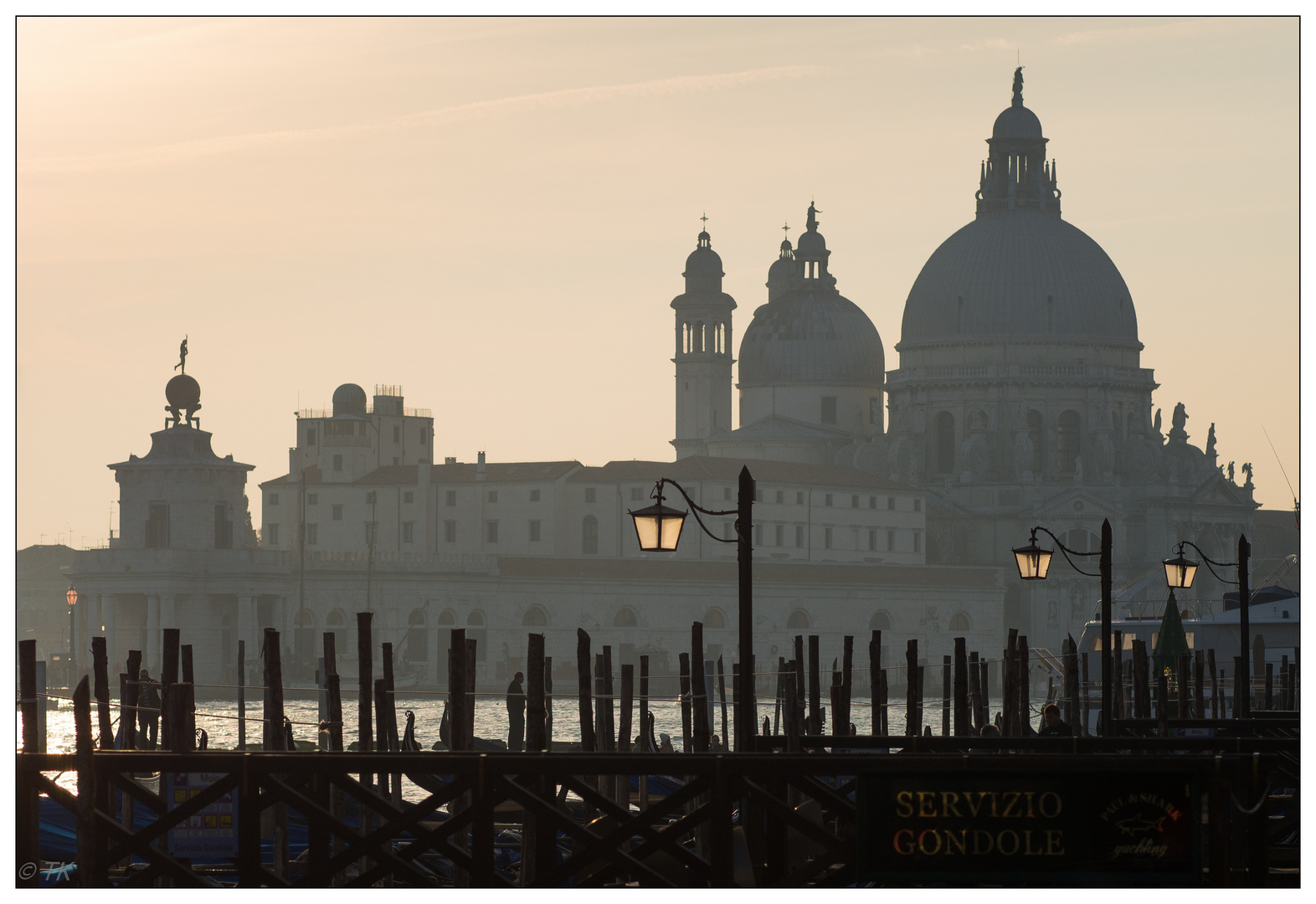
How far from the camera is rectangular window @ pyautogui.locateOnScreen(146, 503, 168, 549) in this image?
7225cm

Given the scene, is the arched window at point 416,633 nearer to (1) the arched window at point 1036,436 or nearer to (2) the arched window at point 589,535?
(2) the arched window at point 589,535

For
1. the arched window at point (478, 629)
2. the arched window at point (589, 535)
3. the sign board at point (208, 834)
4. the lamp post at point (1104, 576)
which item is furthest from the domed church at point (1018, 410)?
the sign board at point (208, 834)

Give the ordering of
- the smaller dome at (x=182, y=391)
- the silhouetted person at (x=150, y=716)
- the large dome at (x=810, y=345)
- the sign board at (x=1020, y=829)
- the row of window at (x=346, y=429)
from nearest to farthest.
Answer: the sign board at (x=1020, y=829) → the silhouetted person at (x=150, y=716) → the smaller dome at (x=182, y=391) → the row of window at (x=346, y=429) → the large dome at (x=810, y=345)

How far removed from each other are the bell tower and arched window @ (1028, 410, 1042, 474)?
13.7m

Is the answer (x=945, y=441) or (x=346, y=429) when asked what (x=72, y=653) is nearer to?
(x=346, y=429)

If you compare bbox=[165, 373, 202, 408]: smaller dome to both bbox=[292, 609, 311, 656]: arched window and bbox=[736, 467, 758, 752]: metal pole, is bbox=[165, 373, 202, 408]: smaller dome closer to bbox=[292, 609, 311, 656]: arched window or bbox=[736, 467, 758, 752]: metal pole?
bbox=[292, 609, 311, 656]: arched window

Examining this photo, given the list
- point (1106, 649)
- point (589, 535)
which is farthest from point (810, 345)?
point (1106, 649)

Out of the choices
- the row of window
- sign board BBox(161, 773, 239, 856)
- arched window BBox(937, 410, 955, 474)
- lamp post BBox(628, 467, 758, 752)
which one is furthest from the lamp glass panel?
arched window BBox(937, 410, 955, 474)

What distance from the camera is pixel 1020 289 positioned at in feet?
299

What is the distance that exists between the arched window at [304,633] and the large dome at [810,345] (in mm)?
29443

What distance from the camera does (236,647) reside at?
240 ft

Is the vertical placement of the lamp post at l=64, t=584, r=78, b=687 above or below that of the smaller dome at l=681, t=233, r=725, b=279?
below

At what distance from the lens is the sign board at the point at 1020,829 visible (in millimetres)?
10336

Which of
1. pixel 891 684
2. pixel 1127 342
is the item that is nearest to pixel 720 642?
pixel 891 684
